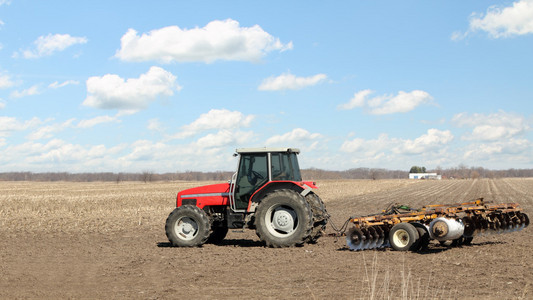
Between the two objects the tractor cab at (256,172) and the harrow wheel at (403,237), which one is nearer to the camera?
the harrow wheel at (403,237)

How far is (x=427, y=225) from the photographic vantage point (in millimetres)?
11070

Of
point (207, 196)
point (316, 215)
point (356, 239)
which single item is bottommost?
point (356, 239)

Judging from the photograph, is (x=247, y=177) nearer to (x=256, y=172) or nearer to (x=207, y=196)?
(x=256, y=172)

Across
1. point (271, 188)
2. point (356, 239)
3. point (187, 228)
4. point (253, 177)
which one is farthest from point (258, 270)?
point (187, 228)

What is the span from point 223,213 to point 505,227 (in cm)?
647

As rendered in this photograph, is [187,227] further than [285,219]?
Yes

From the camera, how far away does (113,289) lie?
7973mm

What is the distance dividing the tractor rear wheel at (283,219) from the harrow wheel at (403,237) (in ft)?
5.79

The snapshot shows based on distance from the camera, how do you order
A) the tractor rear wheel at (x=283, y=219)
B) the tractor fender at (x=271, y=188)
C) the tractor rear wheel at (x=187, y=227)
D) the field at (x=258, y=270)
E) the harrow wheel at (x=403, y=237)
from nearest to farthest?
1. the field at (x=258, y=270)
2. the harrow wheel at (x=403, y=237)
3. the tractor rear wheel at (x=283, y=219)
4. the tractor fender at (x=271, y=188)
5. the tractor rear wheel at (x=187, y=227)

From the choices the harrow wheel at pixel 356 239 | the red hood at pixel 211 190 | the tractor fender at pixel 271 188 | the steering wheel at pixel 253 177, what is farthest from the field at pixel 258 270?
the steering wheel at pixel 253 177

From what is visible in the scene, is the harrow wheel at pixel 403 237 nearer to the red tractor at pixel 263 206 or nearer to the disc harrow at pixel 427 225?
the disc harrow at pixel 427 225

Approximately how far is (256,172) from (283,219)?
130 cm

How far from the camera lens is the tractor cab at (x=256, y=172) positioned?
12133 millimetres

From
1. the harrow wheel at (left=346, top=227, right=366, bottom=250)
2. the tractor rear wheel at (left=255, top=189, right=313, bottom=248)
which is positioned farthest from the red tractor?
the harrow wheel at (left=346, top=227, right=366, bottom=250)
